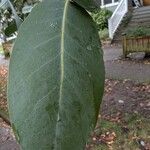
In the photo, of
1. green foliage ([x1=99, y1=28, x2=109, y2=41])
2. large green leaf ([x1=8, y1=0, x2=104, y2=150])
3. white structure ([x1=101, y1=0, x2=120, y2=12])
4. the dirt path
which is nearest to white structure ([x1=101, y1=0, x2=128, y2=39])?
green foliage ([x1=99, y1=28, x2=109, y2=41])

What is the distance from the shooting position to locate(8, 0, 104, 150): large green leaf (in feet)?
1.05

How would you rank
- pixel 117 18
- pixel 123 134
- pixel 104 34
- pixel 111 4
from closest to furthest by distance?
pixel 123 134, pixel 117 18, pixel 104 34, pixel 111 4

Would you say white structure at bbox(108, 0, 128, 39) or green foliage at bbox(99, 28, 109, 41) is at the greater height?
white structure at bbox(108, 0, 128, 39)

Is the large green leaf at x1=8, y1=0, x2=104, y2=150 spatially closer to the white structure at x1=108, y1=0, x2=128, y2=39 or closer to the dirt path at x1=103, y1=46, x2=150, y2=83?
the dirt path at x1=103, y1=46, x2=150, y2=83

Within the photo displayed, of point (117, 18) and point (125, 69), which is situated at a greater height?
point (117, 18)

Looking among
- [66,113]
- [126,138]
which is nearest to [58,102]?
[66,113]

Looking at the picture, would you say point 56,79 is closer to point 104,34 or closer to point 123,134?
point 123,134

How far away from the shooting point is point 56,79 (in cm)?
34

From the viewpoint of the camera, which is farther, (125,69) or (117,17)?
Answer: (117,17)

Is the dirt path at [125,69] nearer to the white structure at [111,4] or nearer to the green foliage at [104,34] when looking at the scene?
the green foliage at [104,34]

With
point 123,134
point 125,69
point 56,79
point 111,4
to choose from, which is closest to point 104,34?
point 111,4

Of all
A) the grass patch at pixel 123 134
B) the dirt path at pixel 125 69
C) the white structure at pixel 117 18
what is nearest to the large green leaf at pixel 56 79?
the grass patch at pixel 123 134

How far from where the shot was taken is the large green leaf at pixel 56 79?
32 cm

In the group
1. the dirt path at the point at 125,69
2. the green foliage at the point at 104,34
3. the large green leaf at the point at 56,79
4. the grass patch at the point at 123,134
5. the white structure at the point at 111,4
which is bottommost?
the green foliage at the point at 104,34
